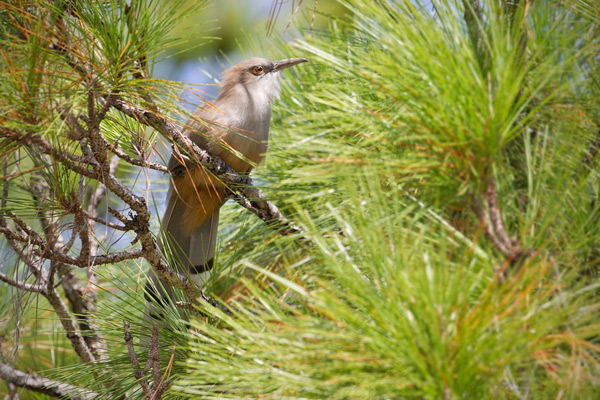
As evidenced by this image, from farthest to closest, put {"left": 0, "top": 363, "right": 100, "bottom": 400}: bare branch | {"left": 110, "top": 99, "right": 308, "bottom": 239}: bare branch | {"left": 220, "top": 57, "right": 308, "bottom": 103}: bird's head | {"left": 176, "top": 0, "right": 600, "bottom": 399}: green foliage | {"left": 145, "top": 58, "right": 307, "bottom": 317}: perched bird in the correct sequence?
{"left": 220, "top": 57, "right": 308, "bottom": 103}: bird's head < {"left": 145, "top": 58, "right": 307, "bottom": 317}: perched bird < {"left": 0, "top": 363, "right": 100, "bottom": 400}: bare branch < {"left": 110, "top": 99, "right": 308, "bottom": 239}: bare branch < {"left": 176, "top": 0, "right": 600, "bottom": 399}: green foliage

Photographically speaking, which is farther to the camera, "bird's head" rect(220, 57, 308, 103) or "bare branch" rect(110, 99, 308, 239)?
"bird's head" rect(220, 57, 308, 103)

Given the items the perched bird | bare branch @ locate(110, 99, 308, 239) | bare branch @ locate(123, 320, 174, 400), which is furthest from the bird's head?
bare branch @ locate(123, 320, 174, 400)

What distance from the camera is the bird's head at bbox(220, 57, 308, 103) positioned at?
2732 mm

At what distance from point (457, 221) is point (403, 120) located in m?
0.22

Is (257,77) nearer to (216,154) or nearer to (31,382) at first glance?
(216,154)

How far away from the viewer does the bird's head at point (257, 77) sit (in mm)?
2732

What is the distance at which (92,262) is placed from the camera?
66.2 inches

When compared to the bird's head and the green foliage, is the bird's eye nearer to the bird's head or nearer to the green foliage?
the bird's head

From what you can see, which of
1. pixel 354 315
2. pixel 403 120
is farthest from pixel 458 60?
pixel 354 315

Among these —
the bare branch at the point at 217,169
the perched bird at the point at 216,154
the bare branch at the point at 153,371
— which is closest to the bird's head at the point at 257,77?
the perched bird at the point at 216,154

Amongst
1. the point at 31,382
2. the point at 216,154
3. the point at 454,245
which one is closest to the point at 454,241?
the point at 454,245

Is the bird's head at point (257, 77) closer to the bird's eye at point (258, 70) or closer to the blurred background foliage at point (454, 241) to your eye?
the bird's eye at point (258, 70)

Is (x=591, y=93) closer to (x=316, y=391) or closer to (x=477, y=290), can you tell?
(x=477, y=290)

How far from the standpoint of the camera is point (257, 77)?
2.83 metres
